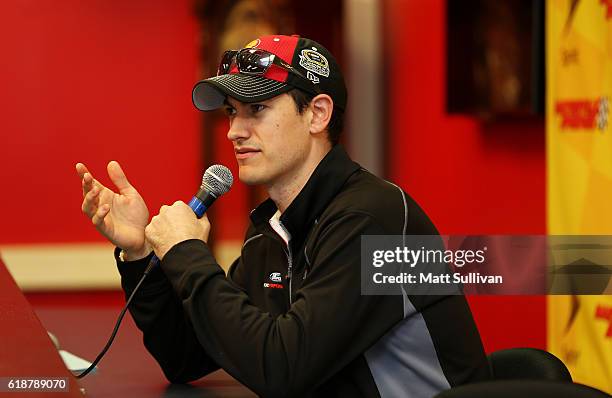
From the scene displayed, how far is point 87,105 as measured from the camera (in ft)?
15.3

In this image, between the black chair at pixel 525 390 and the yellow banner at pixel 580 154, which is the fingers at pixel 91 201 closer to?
the black chair at pixel 525 390

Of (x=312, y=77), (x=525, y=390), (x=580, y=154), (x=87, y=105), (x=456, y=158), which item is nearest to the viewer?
(x=525, y=390)

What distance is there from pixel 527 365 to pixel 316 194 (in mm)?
467

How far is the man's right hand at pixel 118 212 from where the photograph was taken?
75.9 inches

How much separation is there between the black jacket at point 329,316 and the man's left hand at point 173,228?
0.02m

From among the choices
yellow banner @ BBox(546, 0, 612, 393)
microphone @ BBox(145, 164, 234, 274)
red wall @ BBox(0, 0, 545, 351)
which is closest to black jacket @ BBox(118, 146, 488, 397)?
microphone @ BBox(145, 164, 234, 274)

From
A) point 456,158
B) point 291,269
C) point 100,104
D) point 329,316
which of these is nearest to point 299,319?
point 329,316

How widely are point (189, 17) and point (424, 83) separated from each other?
45.7 inches

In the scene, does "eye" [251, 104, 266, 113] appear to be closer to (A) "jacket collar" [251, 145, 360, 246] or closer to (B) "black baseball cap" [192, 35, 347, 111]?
(B) "black baseball cap" [192, 35, 347, 111]

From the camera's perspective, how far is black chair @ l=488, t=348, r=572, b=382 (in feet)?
5.67

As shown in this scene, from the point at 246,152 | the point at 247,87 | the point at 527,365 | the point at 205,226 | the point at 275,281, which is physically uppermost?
the point at 247,87

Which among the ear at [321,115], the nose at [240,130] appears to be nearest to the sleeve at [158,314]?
the nose at [240,130]

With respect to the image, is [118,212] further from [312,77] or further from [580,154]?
[580,154]

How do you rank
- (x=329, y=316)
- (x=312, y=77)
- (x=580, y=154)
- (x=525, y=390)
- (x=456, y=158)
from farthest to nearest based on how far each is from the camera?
(x=456, y=158)
(x=580, y=154)
(x=312, y=77)
(x=329, y=316)
(x=525, y=390)
